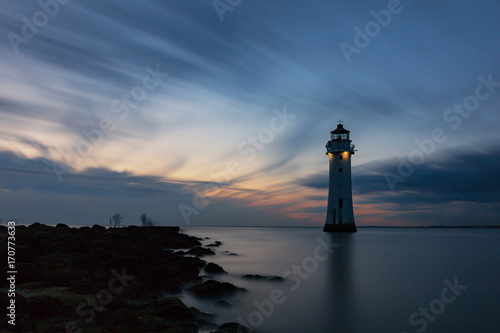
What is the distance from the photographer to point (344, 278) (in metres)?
16.5

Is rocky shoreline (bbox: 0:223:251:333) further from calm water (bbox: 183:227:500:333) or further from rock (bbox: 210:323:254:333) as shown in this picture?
calm water (bbox: 183:227:500:333)

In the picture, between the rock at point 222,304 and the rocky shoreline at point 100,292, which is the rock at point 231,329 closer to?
the rocky shoreline at point 100,292

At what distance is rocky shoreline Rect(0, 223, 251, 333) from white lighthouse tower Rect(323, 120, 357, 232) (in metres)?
28.7

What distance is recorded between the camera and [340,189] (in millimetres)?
39812

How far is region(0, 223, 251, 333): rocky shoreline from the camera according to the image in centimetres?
594

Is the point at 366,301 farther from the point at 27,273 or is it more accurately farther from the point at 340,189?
the point at 340,189

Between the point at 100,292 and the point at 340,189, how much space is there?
34.9m

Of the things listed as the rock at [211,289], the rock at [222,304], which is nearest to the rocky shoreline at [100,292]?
the rock at [211,289]

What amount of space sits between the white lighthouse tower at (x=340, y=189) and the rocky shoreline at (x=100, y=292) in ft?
94.2

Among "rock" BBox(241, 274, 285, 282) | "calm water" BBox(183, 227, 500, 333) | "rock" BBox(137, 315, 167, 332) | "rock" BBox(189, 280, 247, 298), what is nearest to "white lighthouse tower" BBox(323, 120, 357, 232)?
"calm water" BBox(183, 227, 500, 333)

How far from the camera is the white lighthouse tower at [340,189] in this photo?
39781mm

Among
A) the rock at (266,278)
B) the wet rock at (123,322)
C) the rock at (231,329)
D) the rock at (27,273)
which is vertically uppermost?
the rock at (27,273)

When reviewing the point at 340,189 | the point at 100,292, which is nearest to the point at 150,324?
the point at 100,292

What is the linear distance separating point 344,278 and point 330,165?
26129mm
